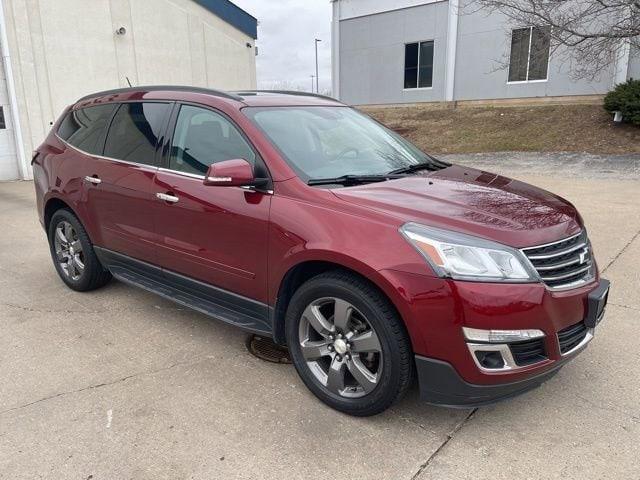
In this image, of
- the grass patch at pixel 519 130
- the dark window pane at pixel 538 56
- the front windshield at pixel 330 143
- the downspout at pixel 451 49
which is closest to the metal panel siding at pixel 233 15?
the grass patch at pixel 519 130

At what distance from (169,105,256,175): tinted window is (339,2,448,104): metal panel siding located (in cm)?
2008

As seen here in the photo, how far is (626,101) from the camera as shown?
15711mm

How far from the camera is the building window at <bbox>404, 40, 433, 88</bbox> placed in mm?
22422

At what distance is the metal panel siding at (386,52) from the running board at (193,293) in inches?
793

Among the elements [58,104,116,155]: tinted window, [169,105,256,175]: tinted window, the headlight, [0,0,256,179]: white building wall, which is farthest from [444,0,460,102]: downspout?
the headlight

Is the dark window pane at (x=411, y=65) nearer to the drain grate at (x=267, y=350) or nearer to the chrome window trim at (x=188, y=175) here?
the chrome window trim at (x=188, y=175)

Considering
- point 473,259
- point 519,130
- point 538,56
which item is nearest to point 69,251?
point 473,259

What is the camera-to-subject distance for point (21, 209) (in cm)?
934

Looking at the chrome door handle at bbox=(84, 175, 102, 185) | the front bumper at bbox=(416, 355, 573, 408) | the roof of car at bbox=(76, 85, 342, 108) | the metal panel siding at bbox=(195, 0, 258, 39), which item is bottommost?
the front bumper at bbox=(416, 355, 573, 408)

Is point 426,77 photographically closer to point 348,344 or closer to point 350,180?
point 350,180

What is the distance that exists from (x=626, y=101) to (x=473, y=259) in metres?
16.2

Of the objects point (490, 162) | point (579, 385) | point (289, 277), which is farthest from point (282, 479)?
point (490, 162)

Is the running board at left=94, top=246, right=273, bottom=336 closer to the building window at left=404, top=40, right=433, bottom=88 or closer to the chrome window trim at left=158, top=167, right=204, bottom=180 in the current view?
the chrome window trim at left=158, top=167, right=204, bottom=180

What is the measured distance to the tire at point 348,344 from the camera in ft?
8.68
